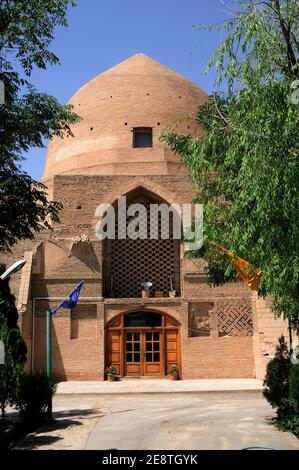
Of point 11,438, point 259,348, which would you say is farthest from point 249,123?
point 259,348

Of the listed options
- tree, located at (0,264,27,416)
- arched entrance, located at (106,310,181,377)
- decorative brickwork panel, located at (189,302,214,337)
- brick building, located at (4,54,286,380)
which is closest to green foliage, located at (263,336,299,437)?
tree, located at (0,264,27,416)

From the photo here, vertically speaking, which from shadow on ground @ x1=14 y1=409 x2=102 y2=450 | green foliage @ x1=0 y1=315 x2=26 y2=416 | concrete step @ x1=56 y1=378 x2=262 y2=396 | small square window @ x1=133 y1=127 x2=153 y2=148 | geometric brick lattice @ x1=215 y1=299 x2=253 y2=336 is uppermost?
small square window @ x1=133 y1=127 x2=153 y2=148

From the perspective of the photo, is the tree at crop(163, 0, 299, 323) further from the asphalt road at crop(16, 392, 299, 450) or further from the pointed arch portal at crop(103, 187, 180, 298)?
the pointed arch portal at crop(103, 187, 180, 298)

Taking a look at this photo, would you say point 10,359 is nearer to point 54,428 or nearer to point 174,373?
point 54,428

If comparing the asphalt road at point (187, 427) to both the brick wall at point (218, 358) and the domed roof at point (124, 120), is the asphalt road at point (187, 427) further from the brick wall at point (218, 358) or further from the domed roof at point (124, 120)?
the domed roof at point (124, 120)

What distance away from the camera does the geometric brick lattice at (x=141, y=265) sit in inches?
762

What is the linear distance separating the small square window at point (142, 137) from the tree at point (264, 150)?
1645 centimetres

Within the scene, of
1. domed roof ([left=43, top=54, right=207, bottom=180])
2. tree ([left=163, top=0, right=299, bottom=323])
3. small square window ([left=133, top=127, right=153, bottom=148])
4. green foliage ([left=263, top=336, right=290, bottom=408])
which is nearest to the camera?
tree ([left=163, top=0, right=299, bottom=323])

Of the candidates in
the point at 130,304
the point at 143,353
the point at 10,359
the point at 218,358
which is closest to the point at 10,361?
the point at 10,359

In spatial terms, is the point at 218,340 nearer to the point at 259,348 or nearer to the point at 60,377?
the point at 259,348

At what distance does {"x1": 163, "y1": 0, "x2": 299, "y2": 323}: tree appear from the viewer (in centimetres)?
601

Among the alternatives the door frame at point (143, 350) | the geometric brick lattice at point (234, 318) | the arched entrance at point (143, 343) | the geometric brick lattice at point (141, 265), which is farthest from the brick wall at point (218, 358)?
the geometric brick lattice at point (141, 265)

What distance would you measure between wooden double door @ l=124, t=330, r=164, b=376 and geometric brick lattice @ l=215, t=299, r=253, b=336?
7.05 ft

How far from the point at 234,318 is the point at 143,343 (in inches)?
127
